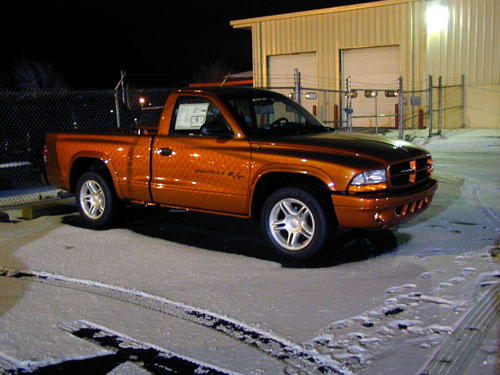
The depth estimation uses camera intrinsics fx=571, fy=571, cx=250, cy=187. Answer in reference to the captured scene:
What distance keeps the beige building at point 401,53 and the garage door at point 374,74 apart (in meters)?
0.05

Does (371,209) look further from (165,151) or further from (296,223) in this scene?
(165,151)

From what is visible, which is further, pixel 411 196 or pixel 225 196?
pixel 225 196

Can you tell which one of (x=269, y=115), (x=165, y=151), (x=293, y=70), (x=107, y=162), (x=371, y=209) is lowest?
(x=371, y=209)

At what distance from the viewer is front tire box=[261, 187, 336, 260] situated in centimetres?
586

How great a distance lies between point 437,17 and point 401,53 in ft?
7.01

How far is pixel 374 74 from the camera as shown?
27.2 m

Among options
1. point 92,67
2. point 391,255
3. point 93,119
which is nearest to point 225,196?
point 391,255

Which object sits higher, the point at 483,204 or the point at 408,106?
the point at 408,106

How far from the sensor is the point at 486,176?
442 inches

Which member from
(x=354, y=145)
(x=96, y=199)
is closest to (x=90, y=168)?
(x=96, y=199)

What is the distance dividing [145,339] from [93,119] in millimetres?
11787

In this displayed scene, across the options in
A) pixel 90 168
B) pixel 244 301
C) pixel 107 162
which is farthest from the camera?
pixel 90 168

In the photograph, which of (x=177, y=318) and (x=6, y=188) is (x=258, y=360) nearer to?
(x=177, y=318)

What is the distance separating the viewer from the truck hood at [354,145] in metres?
5.83
